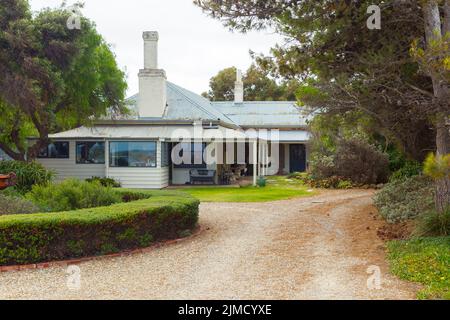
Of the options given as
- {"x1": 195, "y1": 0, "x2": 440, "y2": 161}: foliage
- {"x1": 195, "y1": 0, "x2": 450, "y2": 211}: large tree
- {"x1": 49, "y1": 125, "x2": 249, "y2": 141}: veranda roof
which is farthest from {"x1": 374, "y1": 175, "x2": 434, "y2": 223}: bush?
{"x1": 49, "y1": 125, "x2": 249, "y2": 141}: veranda roof

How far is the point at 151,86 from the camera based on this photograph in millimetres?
23219

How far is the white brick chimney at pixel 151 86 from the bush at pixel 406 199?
487 inches

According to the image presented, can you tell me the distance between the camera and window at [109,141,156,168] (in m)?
20.9

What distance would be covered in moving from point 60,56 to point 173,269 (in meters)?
10.2

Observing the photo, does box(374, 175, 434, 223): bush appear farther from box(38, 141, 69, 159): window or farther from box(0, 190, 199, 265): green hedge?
box(38, 141, 69, 159): window

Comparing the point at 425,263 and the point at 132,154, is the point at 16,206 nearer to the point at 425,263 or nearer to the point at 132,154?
the point at 425,263

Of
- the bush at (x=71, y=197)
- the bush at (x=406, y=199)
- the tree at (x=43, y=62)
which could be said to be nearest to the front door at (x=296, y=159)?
the tree at (x=43, y=62)

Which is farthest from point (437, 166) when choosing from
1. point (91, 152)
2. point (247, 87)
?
point (247, 87)

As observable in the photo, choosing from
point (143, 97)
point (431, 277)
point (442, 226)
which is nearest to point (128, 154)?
point (143, 97)

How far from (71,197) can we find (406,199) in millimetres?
8092

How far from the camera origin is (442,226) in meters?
8.69

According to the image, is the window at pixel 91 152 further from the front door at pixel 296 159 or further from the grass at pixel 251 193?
the front door at pixel 296 159
